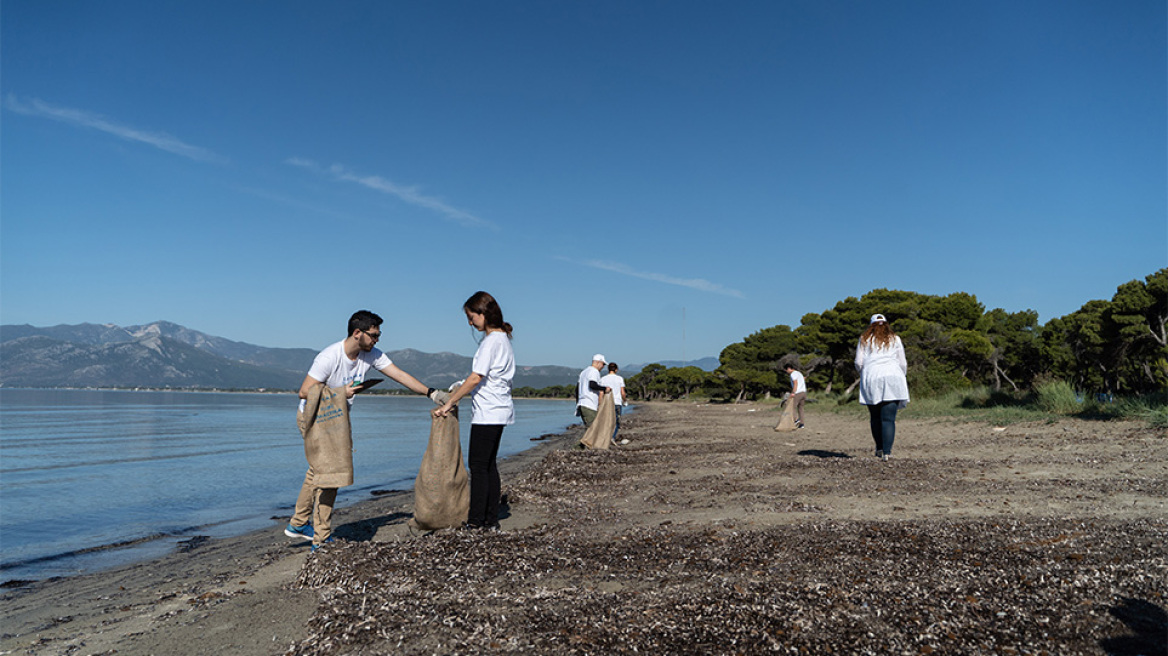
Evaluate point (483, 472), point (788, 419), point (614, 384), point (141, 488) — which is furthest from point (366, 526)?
point (788, 419)

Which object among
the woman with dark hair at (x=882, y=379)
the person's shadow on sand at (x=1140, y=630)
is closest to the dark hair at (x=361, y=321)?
the person's shadow on sand at (x=1140, y=630)

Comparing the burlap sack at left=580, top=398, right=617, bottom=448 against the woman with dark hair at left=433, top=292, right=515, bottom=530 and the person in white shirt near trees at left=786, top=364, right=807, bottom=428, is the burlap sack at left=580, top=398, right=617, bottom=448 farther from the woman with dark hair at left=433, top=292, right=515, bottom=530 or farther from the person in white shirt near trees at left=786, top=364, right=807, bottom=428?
the woman with dark hair at left=433, top=292, right=515, bottom=530

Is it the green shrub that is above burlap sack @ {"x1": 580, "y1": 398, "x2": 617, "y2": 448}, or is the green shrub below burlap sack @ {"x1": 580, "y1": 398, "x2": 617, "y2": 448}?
above

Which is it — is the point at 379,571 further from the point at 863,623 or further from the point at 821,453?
the point at 821,453

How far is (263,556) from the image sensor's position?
6.30m

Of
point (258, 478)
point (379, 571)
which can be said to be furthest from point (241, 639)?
point (258, 478)

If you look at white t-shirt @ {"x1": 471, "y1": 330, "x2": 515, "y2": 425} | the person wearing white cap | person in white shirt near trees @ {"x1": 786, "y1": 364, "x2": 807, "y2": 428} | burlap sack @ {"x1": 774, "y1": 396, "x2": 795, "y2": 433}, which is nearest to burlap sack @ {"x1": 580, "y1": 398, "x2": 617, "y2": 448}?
the person wearing white cap

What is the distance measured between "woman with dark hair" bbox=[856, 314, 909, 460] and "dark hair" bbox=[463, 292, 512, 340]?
5.79 m

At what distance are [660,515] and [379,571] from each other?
321 centimetres

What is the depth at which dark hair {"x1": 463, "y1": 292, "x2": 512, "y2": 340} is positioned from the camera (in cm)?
589

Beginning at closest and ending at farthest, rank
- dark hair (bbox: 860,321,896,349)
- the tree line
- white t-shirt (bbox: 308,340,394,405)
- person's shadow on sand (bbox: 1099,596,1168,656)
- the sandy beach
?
person's shadow on sand (bbox: 1099,596,1168,656) → the sandy beach → white t-shirt (bbox: 308,340,394,405) → dark hair (bbox: 860,321,896,349) → the tree line

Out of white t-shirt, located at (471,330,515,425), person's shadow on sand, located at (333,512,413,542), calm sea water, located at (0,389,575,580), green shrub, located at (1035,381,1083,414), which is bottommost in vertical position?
calm sea water, located at (0,389,575,580)

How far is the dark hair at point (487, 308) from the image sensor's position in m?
5.89

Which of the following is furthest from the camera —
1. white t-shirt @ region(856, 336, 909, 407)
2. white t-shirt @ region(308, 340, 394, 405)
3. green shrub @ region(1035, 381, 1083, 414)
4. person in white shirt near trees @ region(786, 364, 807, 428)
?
person in white shirt near trees @ region(786, 364, 807, 428)
